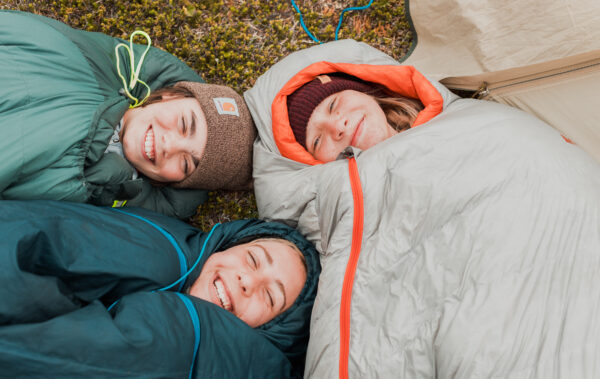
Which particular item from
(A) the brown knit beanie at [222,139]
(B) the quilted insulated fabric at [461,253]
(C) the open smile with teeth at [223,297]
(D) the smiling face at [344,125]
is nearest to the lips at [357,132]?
(D) the smiling face at [344,125]

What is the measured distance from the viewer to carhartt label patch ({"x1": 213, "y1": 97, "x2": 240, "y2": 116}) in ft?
7.94

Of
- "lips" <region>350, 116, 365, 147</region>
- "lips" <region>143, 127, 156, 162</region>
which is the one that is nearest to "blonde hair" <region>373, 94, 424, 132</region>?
"lips" <region>350, 116, 365, 147</region>

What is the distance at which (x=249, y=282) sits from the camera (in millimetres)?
1977

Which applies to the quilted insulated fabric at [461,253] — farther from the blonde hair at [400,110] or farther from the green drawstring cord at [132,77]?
the green drawstring cord at [132,77]

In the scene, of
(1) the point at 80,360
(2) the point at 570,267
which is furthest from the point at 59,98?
(2) the point at 570,267

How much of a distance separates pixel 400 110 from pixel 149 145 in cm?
151

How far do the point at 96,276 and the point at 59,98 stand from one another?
36.6 inches

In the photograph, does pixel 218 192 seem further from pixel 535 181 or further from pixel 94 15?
pixel 535 181

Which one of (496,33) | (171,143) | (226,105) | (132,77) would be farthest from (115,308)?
(496,33)

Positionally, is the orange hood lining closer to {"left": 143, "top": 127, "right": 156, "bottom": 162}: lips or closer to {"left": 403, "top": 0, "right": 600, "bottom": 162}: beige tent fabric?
{"left": 403, "top": 0, "right": 600, "bottom": 162}: beige tent fabric

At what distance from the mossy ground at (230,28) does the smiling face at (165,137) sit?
57 cm

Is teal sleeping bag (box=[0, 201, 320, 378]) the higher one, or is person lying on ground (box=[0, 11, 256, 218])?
person lying on ground (box=[0, 11, 256, 218])

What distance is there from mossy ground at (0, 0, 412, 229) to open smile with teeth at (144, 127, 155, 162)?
0.66m

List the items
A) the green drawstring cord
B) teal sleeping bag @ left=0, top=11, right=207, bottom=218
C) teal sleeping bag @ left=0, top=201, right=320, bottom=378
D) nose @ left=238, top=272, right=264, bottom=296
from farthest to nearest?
the green drawstring cord
nose @ left=238, top=272, right=264, bottom=296
teal sleeping bag @ left=0, top=11, right=207, bottom=218
teal sleeping bag @ left=0, top=201, right=320, bottom=378
